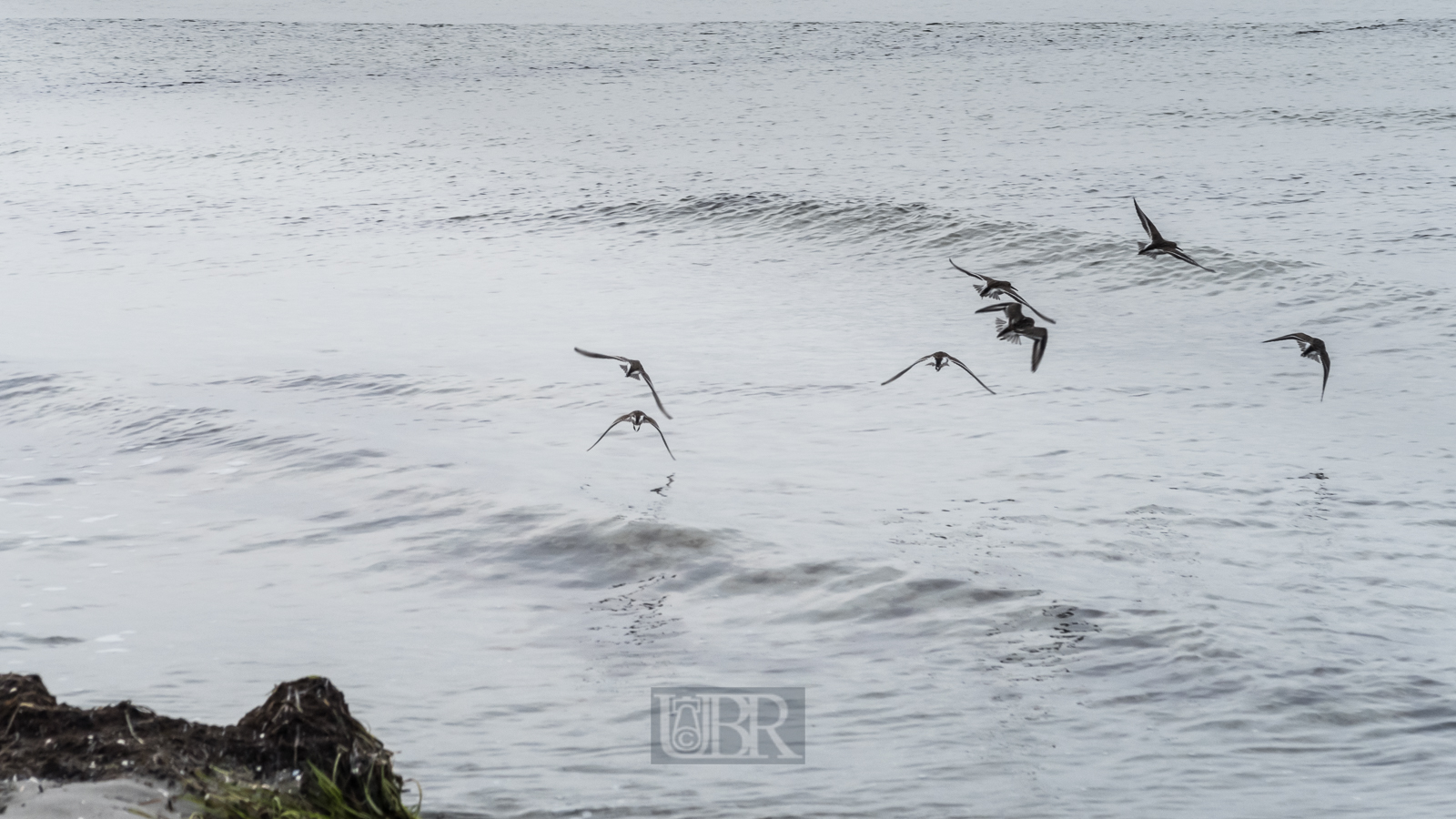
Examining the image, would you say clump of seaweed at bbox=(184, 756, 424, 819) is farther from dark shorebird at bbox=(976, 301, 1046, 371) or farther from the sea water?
dark shorebird at bbox=(976, 301, 1046, 371)

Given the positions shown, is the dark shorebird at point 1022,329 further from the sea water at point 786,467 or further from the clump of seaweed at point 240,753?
the clump of seaweed at point 240,753

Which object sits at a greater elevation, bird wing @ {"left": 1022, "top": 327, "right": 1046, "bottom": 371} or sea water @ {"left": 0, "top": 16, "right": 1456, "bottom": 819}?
bird wing @ {"left": 1022, "top": 327, "right": 1046, "bottom": 371}

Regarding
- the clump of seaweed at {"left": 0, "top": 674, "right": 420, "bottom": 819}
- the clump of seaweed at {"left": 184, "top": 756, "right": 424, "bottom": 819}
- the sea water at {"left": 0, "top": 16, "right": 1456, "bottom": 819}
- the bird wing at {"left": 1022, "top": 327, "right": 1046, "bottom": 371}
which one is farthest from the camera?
the bird wing at {"left": 1022, "top": 327, "right": 1046, "bottom": 371}

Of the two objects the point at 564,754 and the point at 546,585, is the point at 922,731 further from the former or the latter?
the point at 546,585

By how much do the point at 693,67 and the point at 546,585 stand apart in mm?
33382

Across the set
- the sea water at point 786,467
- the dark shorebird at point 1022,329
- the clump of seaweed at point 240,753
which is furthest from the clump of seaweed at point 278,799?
the dark shorebird at point 1022,329

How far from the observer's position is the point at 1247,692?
486cm

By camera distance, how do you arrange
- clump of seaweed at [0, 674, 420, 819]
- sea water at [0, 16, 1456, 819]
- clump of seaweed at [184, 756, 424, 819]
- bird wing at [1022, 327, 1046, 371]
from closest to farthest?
clump of seaweed at [184, 756, 424, 819] → clump of seaweed at [0, 674, 420, 819] → sea water at [0, 16, 1456, 819] → bird wing at [1022, 327, 1046, 371]

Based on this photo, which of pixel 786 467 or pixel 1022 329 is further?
pixel 786 467

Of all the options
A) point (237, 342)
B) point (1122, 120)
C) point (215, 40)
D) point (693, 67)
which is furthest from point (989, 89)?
point (215, 40)

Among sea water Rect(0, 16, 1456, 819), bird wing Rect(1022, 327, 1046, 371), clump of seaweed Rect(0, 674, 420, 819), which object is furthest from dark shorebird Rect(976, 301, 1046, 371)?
clump of seaweed Rect(0, 674, 420, 819)

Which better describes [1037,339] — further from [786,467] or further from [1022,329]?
[786,467]

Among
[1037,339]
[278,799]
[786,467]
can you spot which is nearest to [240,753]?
[278,799]

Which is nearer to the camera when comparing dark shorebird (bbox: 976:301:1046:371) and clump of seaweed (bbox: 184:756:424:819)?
clump of seaweed (bbox: 184:756:424:819)
